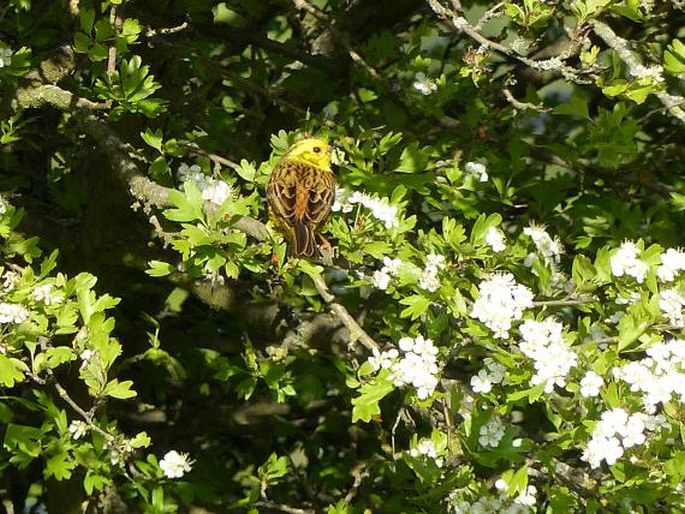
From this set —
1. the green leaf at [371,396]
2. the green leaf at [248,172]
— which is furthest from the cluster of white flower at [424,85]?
the green leaf at [371,396]

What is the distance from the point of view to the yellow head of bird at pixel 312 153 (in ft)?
10.5

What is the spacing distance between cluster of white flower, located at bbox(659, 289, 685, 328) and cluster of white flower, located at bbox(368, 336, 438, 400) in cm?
52

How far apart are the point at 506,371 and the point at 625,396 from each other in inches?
10.8

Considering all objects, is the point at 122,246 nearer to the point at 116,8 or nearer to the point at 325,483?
the point at 116,8

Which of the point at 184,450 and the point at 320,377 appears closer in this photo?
the point at 320,377

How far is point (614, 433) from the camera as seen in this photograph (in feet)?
8.26

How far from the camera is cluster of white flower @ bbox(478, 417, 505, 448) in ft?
9.36

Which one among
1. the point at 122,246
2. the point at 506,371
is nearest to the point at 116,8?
the point at 122,246

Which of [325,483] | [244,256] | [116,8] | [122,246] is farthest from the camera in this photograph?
[325,483]

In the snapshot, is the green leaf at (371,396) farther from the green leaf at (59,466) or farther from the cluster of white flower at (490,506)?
the green leaf at (59,466)

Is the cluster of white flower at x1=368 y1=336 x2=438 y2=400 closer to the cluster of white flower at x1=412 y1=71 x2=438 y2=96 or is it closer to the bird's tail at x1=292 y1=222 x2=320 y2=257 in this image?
the bird's tail at x1=292 y1=222 x2=320 y2=257

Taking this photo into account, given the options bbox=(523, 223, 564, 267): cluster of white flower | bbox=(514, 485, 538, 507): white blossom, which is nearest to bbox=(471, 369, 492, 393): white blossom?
bbox=(514, 485, 538, 507): white blossom

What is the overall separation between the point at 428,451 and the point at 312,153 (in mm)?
870

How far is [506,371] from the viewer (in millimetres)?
2691
